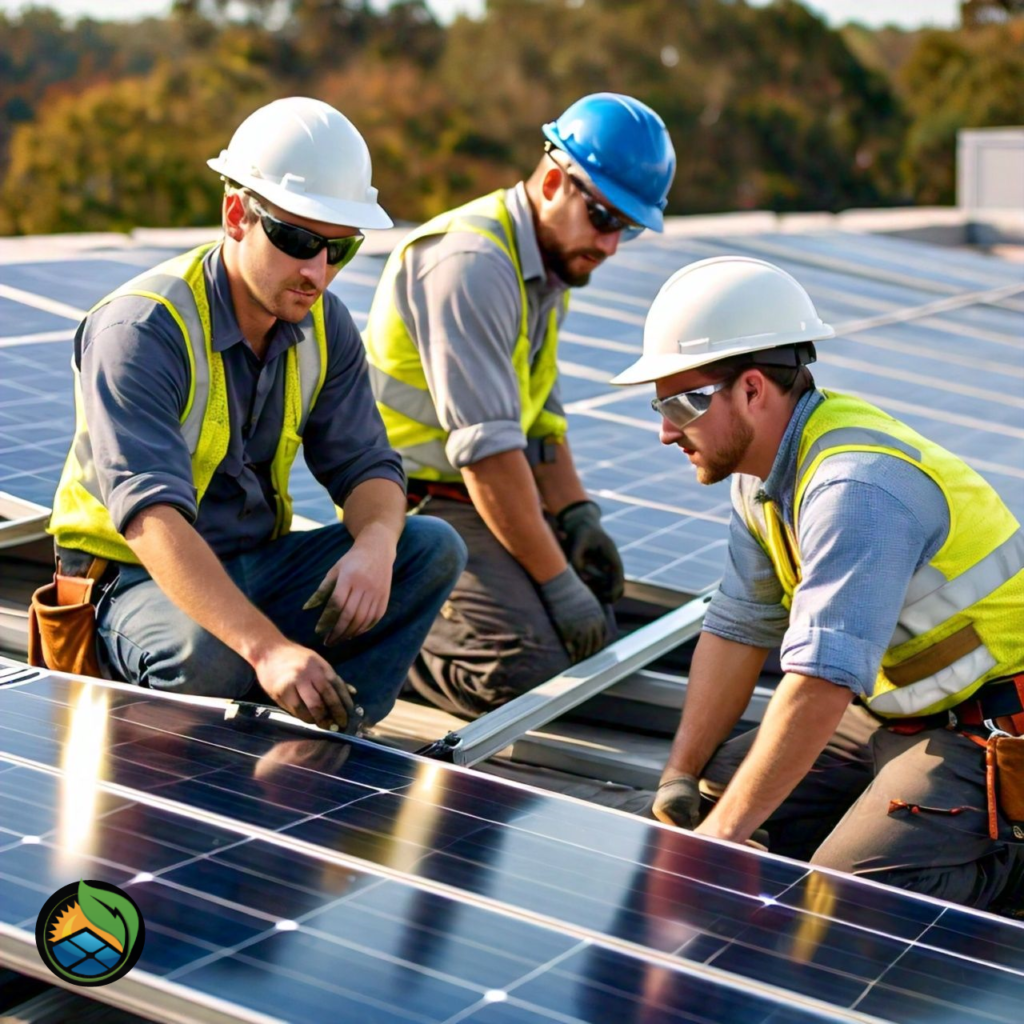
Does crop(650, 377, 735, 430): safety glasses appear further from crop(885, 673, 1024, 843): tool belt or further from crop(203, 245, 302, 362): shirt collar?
crop(203, 245, 302, 362): shirt collar

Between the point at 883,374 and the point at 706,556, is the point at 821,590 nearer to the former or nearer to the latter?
the point at 706,556

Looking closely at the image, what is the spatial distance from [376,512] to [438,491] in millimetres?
1200

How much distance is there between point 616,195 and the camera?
5.98 m

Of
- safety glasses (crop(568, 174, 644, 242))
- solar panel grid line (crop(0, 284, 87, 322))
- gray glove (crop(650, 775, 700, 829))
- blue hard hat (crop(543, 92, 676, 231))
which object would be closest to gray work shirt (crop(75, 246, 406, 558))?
safety glasses (crop(568, 174, 644, 242))

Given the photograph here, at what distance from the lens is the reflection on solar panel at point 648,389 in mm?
6715

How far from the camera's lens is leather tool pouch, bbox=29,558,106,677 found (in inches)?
187

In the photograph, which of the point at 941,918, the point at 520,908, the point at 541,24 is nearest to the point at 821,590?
the point at 941,918

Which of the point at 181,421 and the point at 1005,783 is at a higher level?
the point at 181,421

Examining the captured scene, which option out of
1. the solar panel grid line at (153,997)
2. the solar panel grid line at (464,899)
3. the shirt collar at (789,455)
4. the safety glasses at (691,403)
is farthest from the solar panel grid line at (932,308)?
the solar panel grid line at (153,997)

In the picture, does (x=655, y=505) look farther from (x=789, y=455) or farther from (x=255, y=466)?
(x=789, y=455)

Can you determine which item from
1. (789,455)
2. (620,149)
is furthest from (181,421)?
(620,149)

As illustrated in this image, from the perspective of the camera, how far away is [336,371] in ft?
17.2

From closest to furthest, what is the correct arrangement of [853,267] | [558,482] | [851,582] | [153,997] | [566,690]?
[153,997]
[851,582]
[566,690]
[558,482]
[853,267]

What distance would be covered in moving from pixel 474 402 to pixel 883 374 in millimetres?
4972
